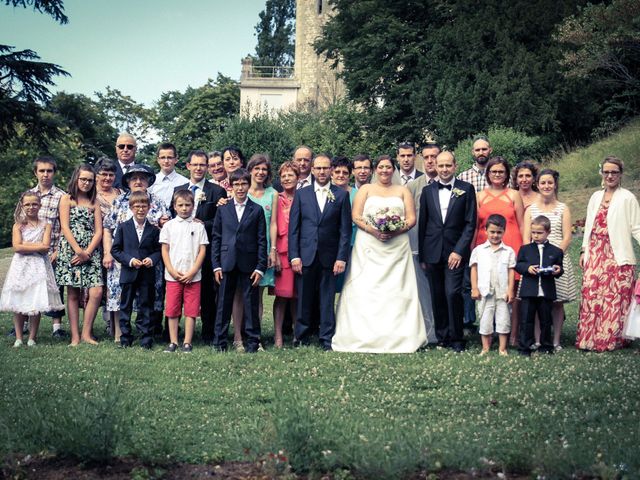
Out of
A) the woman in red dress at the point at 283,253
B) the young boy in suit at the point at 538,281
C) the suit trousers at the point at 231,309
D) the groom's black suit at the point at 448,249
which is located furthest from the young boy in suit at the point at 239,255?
the young boy in suit at the point at 538,281

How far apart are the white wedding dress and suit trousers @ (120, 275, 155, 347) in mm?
2338

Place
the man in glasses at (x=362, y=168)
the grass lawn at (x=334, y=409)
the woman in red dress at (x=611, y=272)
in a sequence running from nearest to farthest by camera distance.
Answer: the grass lawn at (x=334, y=409)
the woman in red dress at (x=611, y=272)
the man in glasses at (x=362, y=168)

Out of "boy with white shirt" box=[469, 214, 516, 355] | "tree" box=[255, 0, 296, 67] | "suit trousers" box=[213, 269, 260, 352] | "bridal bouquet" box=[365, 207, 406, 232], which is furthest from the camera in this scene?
"tree" box=[255, 0, 296, 67]

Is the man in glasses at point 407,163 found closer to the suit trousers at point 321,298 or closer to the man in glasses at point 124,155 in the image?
the suit trousers at point 321,298

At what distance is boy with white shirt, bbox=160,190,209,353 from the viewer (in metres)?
11.6

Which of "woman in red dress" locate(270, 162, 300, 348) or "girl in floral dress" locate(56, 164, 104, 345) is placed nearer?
"woman in red dress" locate(270, 162, 300, 348)

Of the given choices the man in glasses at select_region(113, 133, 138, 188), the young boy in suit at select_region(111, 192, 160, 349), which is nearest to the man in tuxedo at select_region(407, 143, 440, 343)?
the young boy in suit at select_region(111, 192, 160, 349)

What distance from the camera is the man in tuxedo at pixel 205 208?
12.1m

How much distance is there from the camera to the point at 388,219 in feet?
37.9

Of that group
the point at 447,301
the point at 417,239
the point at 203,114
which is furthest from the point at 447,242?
the point at 203,114

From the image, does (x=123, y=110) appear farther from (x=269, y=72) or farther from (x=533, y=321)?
(x=533, y=321)

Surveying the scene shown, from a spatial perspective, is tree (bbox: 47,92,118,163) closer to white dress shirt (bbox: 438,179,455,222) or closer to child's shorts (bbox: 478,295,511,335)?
white dress shirt (bbox: 438,179,455,222)

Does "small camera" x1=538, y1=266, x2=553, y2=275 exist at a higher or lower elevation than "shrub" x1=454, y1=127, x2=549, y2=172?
lower

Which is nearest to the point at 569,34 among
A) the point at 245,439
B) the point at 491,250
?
the point at 491,250
